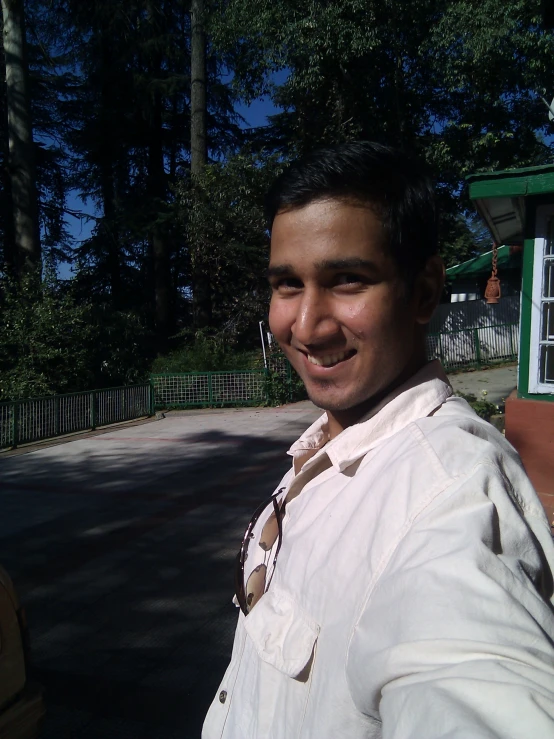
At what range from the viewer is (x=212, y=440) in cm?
1186

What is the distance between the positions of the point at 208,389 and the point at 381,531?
1575 centimetres

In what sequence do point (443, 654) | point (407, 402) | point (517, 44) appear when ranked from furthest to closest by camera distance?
point (517, 44) < point (407, 402) < point (443, 654)

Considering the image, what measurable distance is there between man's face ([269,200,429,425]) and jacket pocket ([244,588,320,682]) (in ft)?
1.25

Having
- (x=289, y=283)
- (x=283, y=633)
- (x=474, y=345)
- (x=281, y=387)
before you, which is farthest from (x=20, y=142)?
(x=283, y=633)

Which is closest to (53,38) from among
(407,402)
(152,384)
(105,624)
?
(152,384)

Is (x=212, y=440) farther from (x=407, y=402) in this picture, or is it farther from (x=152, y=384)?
(x=407, y=402)

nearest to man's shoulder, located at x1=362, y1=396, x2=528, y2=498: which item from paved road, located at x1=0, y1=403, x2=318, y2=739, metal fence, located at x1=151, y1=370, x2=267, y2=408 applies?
paved road, located at x1=0, y1=403, x2=318, y2=739

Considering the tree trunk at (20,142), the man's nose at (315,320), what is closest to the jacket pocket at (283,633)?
the man's nose at (315,320)

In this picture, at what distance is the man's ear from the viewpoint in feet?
4.01

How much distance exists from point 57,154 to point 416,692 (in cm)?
2945

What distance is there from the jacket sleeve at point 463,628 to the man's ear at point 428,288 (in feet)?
1.42

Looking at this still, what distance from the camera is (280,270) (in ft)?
4.09

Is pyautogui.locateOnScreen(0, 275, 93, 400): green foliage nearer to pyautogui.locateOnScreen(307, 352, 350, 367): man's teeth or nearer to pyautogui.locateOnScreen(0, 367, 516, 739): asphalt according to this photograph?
pyautogui.locateOnScreen(0, 367, 516, 739): asphalt

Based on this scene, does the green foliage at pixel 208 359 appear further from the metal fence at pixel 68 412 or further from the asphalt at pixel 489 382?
the asphalt at pixel 489 382
